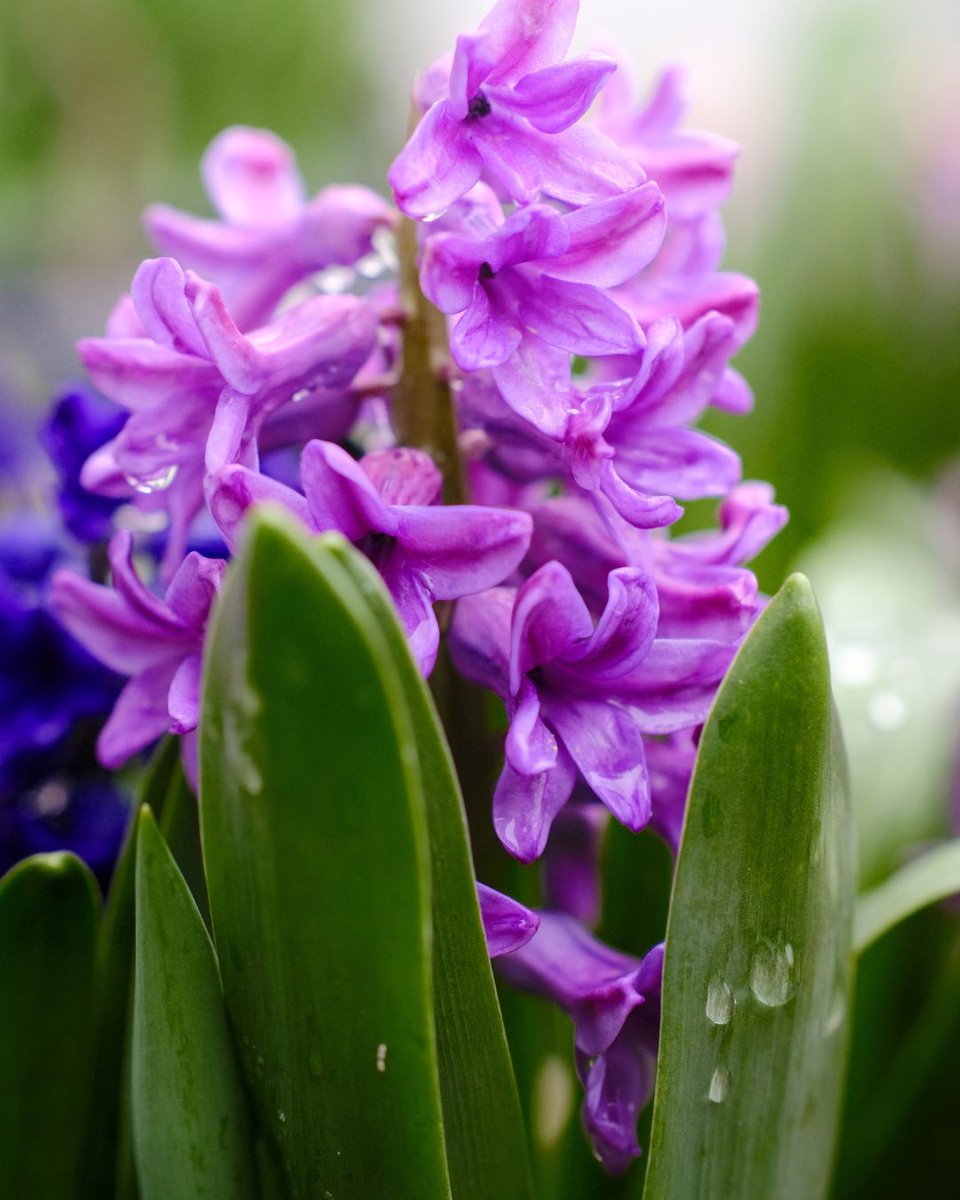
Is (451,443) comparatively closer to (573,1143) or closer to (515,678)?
(515,678)

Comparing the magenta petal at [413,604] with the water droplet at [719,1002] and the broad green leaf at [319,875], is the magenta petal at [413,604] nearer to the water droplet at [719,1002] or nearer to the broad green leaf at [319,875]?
the broad green leaf at [319,875]

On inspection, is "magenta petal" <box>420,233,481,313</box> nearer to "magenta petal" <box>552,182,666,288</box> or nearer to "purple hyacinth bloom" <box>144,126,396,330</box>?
"magenta petal" <box>552,182,666,288</box>

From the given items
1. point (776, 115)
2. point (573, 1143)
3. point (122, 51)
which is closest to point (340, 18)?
point (122, 51)

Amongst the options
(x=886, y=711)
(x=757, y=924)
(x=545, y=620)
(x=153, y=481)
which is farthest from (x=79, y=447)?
(x=886, y=711)

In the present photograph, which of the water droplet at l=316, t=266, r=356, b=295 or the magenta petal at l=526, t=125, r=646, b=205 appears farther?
the water droplet at l=316, t=266, r=356, b=295

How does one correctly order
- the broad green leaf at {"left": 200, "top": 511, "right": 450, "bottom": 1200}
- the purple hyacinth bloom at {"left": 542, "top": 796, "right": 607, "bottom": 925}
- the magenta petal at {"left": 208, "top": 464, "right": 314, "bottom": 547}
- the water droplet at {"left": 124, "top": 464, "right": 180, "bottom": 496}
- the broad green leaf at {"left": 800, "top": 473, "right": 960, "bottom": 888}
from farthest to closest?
1. the broad green leaf at {"left": 800, "top": 473, "right": 960, "bottom": 888}
2. the purple hyacinth bloom at {"left": 542, "top": 796, "right": 607, "bottom": 925}
3. the water droplet at {"left": 124, "top": 464, "right": 180, "bottom": 496}
4. the magenta petal at {"left": 208, "top": 464, "right": 314, "bottom": 547}
5. the broad green leaf at {"left": 200, "top": 511, "right": 450, "bottom": 1200}

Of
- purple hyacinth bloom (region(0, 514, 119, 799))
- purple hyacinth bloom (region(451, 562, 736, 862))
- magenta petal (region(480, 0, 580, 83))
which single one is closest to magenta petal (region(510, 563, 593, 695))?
purple hyacinth bloom (region(451, 562, 736, 862))
